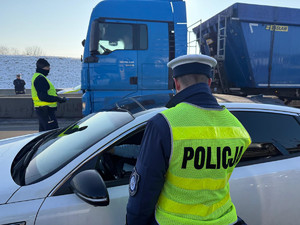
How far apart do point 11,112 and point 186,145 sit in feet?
27.3

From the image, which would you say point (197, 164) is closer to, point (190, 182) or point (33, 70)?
point (190, 182)

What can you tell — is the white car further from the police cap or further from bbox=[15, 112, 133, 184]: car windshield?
the police cap

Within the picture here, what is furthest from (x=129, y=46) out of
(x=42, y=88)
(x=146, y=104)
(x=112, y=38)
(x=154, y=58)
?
(x=146, y=104)

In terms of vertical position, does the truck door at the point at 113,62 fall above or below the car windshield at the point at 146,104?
above

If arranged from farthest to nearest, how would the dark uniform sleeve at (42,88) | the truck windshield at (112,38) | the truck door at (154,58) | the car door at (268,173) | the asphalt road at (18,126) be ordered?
1. the asphalt road at (18,126)
2. the truck door at (154,58)
3. the truck windshield at (112,38)
4. the dark uniform sleeve at (42,88)
5. the car door at (268,173)

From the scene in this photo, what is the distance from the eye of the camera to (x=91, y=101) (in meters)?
4.90

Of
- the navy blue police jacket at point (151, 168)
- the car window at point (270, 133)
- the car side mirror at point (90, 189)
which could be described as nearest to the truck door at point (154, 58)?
the car window at point (270, 133)

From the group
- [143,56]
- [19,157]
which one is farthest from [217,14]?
[19,157]

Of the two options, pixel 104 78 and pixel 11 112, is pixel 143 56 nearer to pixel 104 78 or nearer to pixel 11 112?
pixel 104 78

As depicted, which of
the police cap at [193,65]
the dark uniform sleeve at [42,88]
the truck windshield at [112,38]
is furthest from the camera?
the truck windshield at [112,38]

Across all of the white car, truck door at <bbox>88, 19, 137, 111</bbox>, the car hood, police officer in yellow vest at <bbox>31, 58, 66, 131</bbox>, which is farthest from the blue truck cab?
the white car

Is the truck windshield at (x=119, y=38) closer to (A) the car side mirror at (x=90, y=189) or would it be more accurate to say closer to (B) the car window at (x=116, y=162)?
(B) the car window at (x=116, y=162)

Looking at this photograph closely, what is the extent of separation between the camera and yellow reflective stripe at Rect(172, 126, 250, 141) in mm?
979

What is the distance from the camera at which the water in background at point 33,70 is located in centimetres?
4012
